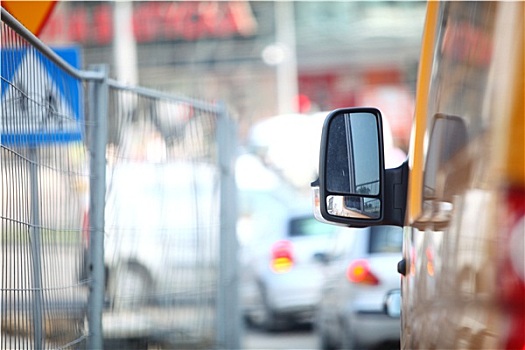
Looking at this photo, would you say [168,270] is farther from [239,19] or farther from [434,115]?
[239,19]

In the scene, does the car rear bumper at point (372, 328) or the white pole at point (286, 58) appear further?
the white pole at point (286, 58)

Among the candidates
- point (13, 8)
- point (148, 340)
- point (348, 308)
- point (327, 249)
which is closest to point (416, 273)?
point (13, 8)

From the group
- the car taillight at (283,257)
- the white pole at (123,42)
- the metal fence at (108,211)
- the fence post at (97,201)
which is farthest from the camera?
the white pole at (123,42)

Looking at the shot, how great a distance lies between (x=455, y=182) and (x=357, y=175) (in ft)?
3.04

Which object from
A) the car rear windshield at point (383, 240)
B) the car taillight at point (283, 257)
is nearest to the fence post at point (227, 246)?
the car rear windshield at point (383, 240)

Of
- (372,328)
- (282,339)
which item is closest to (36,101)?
(372,328)

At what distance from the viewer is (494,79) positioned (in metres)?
2.46

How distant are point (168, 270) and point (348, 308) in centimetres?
373

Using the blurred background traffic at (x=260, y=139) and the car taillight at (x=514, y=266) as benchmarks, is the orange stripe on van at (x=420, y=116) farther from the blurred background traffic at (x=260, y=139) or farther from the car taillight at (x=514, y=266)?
the blurred background traffic at (x=260, y=139)

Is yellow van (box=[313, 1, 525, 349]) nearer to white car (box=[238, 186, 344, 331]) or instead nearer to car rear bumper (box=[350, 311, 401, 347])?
car rear bumper (box=[350, 311, 401, 347])

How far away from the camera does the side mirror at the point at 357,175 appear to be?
3.69 meters

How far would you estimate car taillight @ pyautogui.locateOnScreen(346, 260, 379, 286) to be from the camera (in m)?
11.6

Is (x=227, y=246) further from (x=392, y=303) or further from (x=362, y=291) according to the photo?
(x=362, y=291)

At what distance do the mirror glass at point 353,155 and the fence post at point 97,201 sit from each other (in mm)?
2546
